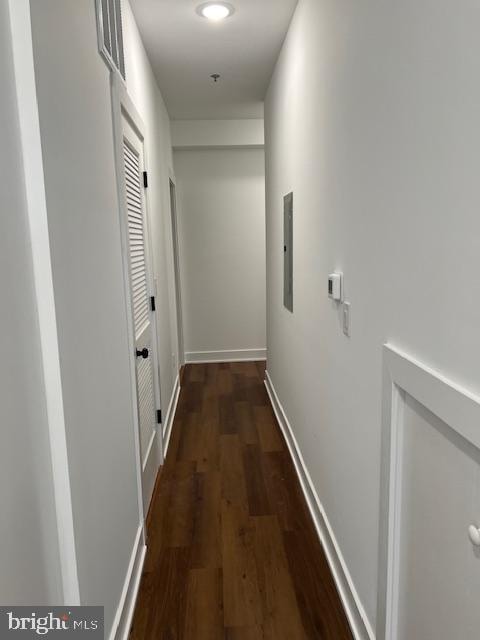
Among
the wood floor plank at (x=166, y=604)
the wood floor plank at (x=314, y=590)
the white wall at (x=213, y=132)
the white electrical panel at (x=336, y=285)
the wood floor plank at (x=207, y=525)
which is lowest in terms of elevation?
the wood floor plank at (x=207, y=525)

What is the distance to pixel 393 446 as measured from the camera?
48.4 inches

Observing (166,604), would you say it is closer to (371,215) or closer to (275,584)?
(275,584)

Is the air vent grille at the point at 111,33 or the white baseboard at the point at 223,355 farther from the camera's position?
the white baseboard at the point at 223,355

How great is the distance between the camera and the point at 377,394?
1351 mm

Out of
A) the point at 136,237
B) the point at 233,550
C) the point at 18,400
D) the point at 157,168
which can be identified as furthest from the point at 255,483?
the point at 157,168

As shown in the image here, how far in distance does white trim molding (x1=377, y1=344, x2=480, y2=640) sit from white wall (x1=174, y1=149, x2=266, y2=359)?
3952 millimetres

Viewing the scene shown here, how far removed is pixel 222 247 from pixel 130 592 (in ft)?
12.7

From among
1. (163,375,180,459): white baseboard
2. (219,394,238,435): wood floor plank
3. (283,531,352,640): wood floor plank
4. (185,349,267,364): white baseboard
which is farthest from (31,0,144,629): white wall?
(185,349,267,364): white baseboard

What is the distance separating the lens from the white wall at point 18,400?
2.85ft

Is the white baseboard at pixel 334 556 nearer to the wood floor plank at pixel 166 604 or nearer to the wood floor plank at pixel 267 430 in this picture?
the wood floor plank at pixel 267 430

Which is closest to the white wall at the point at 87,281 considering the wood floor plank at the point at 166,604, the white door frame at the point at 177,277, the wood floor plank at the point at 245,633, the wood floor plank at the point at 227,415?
the wood floor plank at the point at 166,604

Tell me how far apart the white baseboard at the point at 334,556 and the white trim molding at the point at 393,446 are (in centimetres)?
20

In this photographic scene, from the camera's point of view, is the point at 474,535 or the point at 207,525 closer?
the point at 474,535

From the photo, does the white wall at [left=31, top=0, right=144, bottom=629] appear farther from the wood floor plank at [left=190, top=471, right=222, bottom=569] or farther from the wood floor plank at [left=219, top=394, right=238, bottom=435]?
the wood floor plank at [left=219, top=394, right=238, bottom=435]
